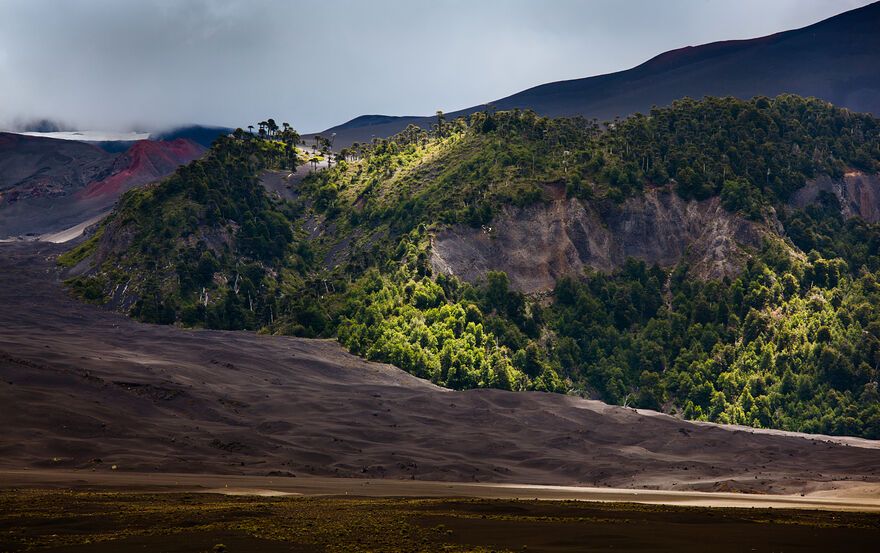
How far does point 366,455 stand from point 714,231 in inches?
4731

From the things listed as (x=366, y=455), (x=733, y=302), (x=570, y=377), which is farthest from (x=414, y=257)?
(x=366, y=455)

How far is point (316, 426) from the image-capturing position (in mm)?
105500

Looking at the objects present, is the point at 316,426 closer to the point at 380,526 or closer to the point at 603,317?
the point at 380,526

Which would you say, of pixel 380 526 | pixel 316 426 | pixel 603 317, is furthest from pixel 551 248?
pixel 380 526

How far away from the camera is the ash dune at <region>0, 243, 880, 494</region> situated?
85812 mm

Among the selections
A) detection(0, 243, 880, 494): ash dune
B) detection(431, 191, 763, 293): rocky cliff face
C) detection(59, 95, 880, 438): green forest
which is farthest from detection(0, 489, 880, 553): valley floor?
detection(431, 191, 763, 293): rocky cliff face

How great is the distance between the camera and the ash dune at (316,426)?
282 feet

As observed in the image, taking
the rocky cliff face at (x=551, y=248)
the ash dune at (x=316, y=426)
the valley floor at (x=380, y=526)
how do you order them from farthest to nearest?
the rocky cliff face at (x=551, y=248) → the ash dune at (x=316, y=426) → the valley floor at (x=380, y=526)

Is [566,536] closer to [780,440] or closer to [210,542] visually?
[210,542]

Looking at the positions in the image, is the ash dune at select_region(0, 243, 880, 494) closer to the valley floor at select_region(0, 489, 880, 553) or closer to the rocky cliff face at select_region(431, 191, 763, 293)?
the valley floor at select_region(0, 489, 880, 553)

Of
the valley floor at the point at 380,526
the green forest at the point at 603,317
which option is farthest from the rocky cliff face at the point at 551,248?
the valley floor at the point at 380,526

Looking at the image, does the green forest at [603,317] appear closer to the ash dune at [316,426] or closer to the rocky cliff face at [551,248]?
the rocky cliff face at [551,248]

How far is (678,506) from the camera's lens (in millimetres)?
63344

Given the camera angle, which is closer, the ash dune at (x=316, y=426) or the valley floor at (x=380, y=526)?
the valley floor at (x=380, y=526)
